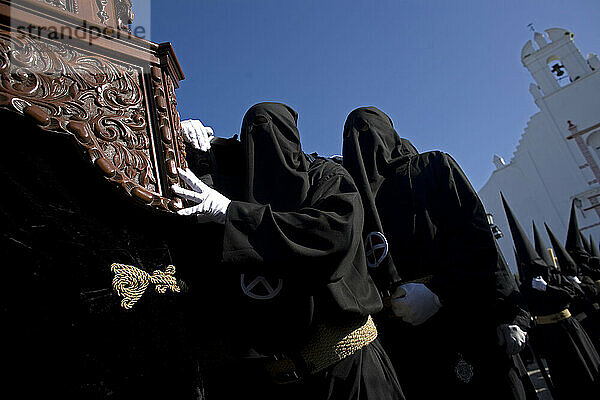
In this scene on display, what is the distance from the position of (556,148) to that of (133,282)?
2895 cm

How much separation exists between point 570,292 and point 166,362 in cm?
599

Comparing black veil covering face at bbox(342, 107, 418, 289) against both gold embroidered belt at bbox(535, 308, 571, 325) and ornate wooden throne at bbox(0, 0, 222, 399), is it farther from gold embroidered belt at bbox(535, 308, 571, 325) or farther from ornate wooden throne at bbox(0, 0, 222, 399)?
gold embroidered belt at bbox(535, 308, 571, 325)

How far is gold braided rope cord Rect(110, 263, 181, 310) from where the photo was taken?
6.06ft

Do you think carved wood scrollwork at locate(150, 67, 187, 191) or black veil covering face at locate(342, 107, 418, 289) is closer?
carved wood scrollwork at locate(150, 67, 187, 191)

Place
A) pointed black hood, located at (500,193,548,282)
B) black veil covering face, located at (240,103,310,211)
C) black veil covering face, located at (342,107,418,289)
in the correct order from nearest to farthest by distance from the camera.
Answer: black veil covering face, located at (240,103,310,211)
black veil covering face, located at (342,107,418,289)
pointed black hood, located at (500,193,548,282)

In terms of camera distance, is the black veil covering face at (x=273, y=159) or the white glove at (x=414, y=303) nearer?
the black veil covering face at (x=273, y=159)

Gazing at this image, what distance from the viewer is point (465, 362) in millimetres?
2555

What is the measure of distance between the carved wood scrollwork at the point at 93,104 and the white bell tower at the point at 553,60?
30.0 meters

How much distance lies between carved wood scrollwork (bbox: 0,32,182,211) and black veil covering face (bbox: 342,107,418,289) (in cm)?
141

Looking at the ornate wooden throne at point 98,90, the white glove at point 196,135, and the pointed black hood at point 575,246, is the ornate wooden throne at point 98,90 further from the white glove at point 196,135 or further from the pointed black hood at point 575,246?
the pointed black hood at point 575,246

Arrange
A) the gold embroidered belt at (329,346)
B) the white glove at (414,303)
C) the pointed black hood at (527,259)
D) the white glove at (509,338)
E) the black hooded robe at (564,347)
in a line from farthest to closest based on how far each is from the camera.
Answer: the pointed black hood at (527,259), the black hooded robe at (564,347), the white glove at (509,338), the white glove at (414,303), the gold embroidered belt at (329,346)

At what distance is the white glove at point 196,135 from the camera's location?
7.14 ft

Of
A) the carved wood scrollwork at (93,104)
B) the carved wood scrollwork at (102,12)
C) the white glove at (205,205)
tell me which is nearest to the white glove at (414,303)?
the white glove at (205,205)

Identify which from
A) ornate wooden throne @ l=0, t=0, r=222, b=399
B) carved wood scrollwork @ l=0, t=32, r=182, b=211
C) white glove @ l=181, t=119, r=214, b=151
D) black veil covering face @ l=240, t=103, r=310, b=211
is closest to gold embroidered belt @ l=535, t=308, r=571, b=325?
black veil covering face @ l=240, t=103, r=310, b=211
